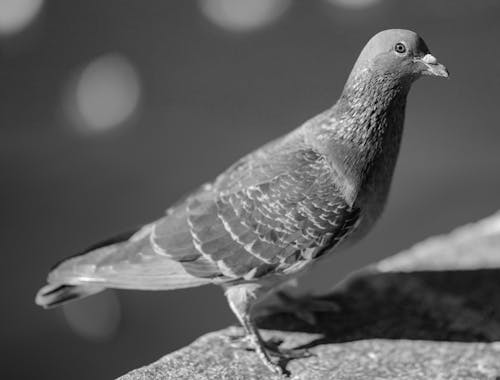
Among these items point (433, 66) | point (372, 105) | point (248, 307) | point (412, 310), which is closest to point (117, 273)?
point (248, 307)

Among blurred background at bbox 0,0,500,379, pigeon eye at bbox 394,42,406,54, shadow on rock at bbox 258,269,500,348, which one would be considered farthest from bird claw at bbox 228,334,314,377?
blurred background at bbox 0,0,500,379

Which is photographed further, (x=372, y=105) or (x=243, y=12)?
(x=243, y=12)

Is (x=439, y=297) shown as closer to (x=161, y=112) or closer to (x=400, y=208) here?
(x=400, y=208)

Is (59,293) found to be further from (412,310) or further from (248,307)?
(412,310)

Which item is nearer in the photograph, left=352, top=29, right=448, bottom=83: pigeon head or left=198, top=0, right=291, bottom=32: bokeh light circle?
left=352, top=29, right=448, bottom=83: pigeon head

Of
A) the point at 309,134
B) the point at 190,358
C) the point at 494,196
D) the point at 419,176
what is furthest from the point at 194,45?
the point at 190,358

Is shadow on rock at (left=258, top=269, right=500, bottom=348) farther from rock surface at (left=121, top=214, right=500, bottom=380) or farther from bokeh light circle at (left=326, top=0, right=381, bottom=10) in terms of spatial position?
bokeh light circle at (left=326, top=0, right=381, bottom=10)
